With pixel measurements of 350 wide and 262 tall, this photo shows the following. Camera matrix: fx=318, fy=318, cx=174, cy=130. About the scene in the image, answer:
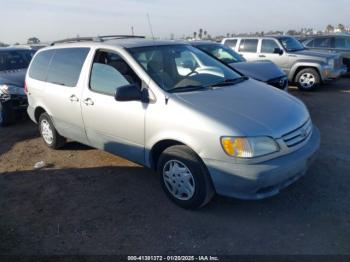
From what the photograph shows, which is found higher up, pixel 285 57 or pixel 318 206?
pixel 285 57

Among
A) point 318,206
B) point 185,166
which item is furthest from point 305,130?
point 185,166

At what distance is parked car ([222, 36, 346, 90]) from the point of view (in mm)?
9672

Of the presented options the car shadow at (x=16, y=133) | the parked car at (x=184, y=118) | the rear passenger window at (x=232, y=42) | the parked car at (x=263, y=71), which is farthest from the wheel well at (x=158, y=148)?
the rear passenger window at (x=232, y=42)

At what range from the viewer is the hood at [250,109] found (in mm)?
3035

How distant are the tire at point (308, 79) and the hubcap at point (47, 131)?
773 centimetres

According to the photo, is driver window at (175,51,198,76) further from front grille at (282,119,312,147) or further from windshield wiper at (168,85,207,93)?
front grille at (282,119,312,147)

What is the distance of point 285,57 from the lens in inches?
402

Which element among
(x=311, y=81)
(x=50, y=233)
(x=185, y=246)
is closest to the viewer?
(x=185, y=246)

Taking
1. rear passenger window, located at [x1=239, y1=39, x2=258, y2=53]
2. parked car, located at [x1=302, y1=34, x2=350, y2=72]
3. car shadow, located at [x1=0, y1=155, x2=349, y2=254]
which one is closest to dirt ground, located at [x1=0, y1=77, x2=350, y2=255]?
car shadow, located at [x1=0, y1=155, x2=349, y2=254]

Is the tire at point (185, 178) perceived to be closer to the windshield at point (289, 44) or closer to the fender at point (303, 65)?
the fender at point (303, 65)

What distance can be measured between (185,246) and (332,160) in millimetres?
2743

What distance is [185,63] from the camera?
4414 millimetres

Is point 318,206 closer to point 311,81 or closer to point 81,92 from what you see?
point 81,92

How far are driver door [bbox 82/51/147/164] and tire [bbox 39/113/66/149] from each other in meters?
1.24
